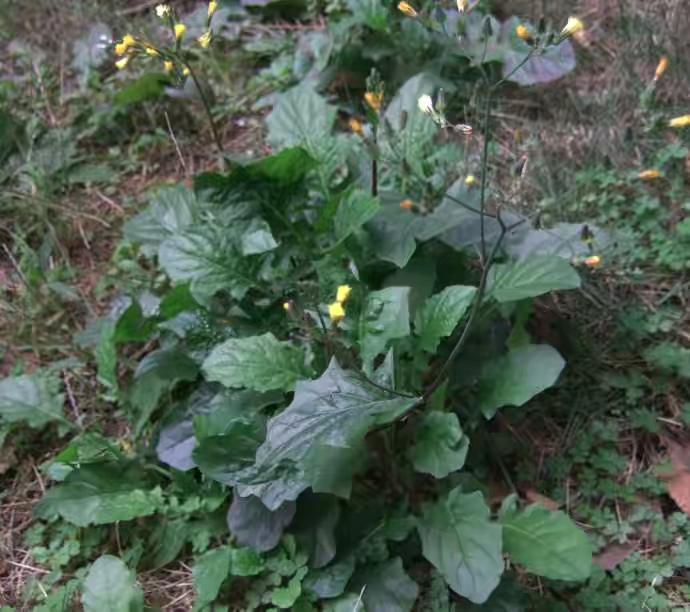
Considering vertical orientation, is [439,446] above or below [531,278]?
below

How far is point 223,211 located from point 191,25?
141 cm

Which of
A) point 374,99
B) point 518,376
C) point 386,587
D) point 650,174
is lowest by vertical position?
point 386,587

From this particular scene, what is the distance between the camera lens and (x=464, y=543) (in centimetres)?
172

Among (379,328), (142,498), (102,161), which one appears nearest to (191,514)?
(142,498)

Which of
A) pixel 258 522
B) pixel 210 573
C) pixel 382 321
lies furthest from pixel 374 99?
pixel 210 573

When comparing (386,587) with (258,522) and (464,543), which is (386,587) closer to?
(464,543)

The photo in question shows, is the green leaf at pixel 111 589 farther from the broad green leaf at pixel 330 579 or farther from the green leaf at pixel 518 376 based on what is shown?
the green leaf at pixel 518 376

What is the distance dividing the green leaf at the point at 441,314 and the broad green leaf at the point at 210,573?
0.69 metres

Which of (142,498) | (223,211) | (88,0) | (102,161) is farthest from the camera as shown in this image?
(88,0)

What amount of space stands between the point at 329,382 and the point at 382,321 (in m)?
0.25

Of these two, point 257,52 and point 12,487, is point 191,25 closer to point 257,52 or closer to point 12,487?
point 257,52

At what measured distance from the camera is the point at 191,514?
2000mm

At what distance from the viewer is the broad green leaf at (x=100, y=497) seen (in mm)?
1947

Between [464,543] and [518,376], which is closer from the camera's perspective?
[464,543]
